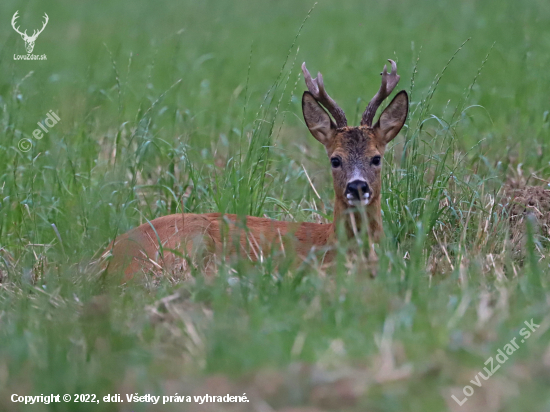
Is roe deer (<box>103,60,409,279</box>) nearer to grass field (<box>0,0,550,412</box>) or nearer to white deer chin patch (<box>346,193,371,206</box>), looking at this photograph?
white deer chin patch (<box>346,193,371,206</box>)

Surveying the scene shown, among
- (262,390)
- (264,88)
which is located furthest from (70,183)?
(264,88)

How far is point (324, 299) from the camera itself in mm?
3424

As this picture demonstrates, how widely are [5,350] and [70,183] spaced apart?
9.54ft

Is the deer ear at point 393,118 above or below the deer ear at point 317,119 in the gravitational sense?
below

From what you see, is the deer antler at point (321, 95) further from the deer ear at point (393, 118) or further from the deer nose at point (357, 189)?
the deer nose at point (357, 189)

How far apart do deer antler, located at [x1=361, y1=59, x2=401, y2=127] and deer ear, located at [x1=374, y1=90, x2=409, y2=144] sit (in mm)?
68

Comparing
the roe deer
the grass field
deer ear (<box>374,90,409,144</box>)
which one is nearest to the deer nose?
the roe deer

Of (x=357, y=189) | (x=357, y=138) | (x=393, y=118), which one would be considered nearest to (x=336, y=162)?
(x=357, y=138)

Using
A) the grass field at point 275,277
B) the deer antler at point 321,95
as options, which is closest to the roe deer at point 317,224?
the deer antler at point 321,95

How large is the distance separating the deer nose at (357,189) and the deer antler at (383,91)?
62cm

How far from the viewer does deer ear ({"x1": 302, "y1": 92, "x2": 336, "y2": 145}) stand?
535 centimetres

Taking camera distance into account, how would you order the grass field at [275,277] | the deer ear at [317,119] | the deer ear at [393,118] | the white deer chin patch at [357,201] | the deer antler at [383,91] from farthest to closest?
the deer ear at [317,119]
the deer ear at [393,118]
the deer antler at [383,91]
the white deer chin patch at [357,201]
the grass field at [275,277]

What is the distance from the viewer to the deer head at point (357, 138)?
493 cm

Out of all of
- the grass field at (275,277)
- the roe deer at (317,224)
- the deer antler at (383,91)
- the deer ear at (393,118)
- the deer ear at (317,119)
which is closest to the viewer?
the grass field at (275,277)
